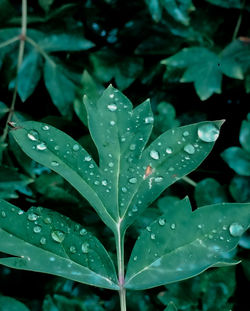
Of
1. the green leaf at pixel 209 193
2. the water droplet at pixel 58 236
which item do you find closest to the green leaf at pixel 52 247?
the water droplet at pixel 58 236

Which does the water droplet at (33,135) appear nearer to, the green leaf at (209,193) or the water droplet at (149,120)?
the water droplet at (149,120)

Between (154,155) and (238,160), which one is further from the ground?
(154,155)

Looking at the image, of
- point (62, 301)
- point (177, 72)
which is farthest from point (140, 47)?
point (62, 301)

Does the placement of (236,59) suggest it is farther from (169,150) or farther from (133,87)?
(169,150)

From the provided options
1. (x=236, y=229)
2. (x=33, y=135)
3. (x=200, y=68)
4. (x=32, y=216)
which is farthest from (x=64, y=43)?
(x=236, y=229)

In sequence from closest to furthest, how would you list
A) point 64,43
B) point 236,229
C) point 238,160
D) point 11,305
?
point 236,229 → point 11,305 → point 238,160 → point 64,43

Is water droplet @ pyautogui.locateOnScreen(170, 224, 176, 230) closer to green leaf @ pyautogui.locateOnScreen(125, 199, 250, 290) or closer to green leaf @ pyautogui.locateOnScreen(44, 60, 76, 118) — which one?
green leaf @ pyautogui.locateOnScreen(125, 199, 250, 290)

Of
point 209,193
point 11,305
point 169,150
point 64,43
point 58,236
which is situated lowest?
point 11,305

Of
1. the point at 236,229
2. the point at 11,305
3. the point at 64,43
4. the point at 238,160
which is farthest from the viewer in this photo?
the point at 64,43

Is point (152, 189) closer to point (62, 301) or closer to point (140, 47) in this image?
point (62, 301)
